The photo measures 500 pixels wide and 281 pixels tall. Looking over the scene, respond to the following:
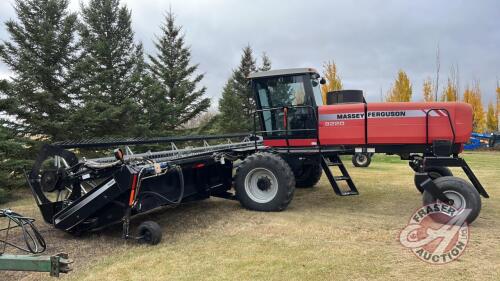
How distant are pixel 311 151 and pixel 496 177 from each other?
24.8 feet

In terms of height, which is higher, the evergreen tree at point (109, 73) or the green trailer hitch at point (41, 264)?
the evergreen tree at point (109, 73)

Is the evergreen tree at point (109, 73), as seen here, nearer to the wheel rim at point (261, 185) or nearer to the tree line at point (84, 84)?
the tree line at point (84, 84)

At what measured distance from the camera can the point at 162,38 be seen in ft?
66.8

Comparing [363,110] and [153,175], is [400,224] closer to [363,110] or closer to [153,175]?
[363,110]

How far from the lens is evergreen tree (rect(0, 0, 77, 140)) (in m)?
11.7

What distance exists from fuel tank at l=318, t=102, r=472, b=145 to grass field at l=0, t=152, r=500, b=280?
1318 millimetres

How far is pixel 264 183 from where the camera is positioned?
7.31 metres

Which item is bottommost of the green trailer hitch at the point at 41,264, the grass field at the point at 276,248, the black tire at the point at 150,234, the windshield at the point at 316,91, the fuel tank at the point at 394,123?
the grass field at the point at 276,248

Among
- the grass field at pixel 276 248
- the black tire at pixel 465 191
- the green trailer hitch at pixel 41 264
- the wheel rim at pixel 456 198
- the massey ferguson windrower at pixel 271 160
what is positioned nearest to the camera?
the green trailer hitch at pixel 41 264

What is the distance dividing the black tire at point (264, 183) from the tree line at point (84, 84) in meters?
5.59

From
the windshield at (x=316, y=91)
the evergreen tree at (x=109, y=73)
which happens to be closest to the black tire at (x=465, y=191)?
the windshield at (x=316, y=91)

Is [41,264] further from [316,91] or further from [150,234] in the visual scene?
[316,91]

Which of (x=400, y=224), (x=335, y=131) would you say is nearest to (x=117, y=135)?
(x=335, y=131)

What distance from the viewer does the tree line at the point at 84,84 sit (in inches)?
453
